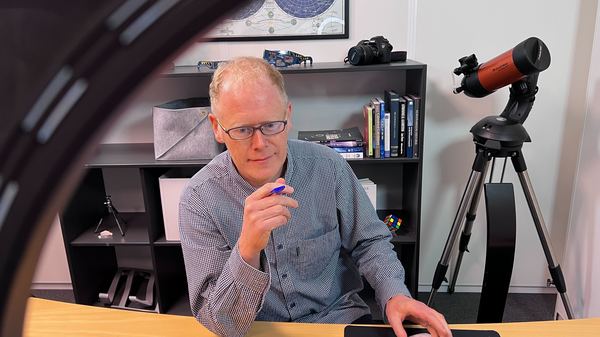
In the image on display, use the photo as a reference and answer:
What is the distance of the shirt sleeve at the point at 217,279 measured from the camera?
100 cm

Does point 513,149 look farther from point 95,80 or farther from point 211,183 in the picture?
point 95,80

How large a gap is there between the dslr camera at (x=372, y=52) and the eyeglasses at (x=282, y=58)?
264 mm

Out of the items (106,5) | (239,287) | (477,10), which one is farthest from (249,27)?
(106,5)

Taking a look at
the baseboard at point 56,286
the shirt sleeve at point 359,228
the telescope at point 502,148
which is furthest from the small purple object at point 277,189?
the baseboard at point 56,286

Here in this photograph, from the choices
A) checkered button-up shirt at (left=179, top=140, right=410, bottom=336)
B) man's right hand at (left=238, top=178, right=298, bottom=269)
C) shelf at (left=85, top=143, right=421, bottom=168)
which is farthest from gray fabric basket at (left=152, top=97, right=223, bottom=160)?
man's right hand at (left=238, top=178, right=298, bottom=269)

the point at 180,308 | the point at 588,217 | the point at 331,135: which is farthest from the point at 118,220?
the point at 588,217

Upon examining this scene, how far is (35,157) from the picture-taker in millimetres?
119

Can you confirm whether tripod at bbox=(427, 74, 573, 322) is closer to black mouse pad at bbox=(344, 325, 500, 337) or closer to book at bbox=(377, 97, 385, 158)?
book at bbox=(377, 97, 385, 158)

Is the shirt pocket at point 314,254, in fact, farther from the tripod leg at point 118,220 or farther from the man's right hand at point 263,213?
the tripod leg at point 118,220

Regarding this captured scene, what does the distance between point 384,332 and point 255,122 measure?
1.98ft

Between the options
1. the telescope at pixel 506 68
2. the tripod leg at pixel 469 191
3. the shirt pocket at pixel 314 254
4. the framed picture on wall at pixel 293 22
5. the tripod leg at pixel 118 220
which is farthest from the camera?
the tripod leg at pixel 118 220

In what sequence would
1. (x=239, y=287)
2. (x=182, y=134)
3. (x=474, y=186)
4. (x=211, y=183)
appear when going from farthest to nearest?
(x=182, y=134), (x=474, y=186), (x=211, y=183), (x=239, y=287)

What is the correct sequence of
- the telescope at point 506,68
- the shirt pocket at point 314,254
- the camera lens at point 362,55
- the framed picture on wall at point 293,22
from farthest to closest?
1. the framed picture on wall at point 293,22
2. the camera lens at point 362,55
3. the telescope at point 506,68
4. the shirt pocket at point 314,254

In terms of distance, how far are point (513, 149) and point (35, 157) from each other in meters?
2.01
